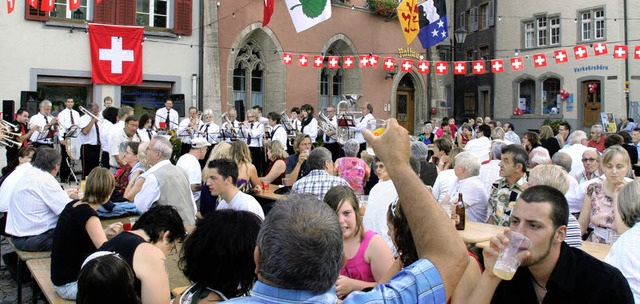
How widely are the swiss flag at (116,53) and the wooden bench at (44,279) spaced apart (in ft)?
35.0

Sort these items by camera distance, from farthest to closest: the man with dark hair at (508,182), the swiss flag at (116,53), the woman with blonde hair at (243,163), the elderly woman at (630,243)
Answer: the swiss flag at (116,53) → the woman with blonde hair at (243,163) → the man with dark hair at (508,182) → the elderly woman at (630,243)

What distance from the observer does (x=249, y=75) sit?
19953mm

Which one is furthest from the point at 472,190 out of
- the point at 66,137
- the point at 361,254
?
the point at 66,137

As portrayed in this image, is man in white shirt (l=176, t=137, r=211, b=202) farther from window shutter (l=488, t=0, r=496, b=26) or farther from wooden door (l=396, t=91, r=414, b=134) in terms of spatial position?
window shutter (l=488, t=0, r=496, b=26)

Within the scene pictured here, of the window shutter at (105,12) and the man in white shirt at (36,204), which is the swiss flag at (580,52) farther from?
the man in white shirt at (36,204)

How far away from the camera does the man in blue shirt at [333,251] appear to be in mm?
1653

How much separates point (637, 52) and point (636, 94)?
7.18 m

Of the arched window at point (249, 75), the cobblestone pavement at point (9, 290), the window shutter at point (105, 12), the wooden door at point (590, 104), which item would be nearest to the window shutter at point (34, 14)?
the window shutter at point (105, 12)

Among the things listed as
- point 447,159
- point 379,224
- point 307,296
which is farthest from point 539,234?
point 447,159

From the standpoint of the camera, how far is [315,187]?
5.90m

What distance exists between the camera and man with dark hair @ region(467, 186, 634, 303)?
232 cm

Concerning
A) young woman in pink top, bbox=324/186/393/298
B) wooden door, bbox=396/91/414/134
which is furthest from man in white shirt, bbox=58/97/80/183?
wooden door, bbox=396/91/414/134

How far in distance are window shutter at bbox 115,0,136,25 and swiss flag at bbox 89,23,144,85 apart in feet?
0.97

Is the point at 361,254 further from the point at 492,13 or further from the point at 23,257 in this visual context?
the point at 492,13
